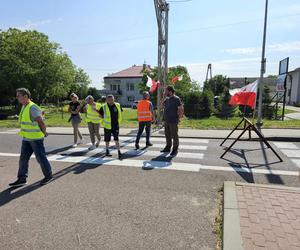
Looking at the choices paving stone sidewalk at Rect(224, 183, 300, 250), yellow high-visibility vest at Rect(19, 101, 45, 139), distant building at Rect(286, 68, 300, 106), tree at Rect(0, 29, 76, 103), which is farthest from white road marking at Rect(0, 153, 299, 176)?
distant building at Rect(286, 68, 300, 106)

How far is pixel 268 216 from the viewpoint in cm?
366

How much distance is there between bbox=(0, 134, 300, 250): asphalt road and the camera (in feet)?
11.0

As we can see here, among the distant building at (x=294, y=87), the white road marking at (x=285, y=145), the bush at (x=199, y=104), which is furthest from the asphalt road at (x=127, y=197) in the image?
the distant building at (x=294, y=87)

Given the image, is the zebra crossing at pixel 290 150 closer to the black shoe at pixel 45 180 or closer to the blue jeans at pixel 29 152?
the black shoe at pixel 45 180

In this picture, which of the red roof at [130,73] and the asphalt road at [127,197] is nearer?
the asphalt road at [127,197]

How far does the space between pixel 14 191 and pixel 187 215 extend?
3307 millimetres

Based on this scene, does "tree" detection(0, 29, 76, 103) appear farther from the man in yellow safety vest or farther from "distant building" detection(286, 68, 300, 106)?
"distant building" detection(286, 68, 300, 106)

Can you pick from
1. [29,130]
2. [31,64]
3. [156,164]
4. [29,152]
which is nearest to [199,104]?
[156,164]

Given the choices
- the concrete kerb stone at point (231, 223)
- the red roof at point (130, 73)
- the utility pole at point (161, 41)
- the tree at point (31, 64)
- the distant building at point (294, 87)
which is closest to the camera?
the concrete kerb stone at point (231, 223)

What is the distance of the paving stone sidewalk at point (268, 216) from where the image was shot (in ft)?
10.0

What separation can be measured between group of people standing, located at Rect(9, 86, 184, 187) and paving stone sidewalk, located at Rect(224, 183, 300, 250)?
3.39m

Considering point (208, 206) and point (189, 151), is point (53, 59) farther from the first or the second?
point (208, 206)

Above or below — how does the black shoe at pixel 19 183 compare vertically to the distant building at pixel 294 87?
below

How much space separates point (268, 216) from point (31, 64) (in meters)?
36.0
